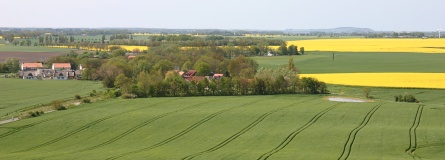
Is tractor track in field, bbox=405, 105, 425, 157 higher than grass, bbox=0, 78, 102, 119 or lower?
higher

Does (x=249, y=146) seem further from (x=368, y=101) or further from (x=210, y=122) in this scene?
(x=368, y=101)

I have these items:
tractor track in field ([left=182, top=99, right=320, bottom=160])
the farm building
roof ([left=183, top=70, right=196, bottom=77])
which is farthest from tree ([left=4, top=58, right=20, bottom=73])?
tractor track in field ([left=182, top=99, right=320, bottom=160])

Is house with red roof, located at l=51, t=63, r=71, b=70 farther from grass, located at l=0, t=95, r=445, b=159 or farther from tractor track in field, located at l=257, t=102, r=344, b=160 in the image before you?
tractor track in field, located at l=257, t=102, r=344, b=160

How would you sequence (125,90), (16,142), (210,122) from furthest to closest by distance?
(125,90) → (210,122) → (16,142)

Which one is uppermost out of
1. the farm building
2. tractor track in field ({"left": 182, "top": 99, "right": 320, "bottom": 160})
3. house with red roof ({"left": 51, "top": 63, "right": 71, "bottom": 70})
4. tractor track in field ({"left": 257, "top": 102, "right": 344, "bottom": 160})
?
tractor track in field ({"left": 257, "top": 102, "right": 344, "bottom": 160})

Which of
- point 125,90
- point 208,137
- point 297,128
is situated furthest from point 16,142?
point 125,90

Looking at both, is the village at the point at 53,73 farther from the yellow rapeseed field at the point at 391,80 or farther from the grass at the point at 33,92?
the yellow rapeseed field at the point at 391,80
